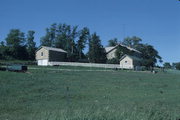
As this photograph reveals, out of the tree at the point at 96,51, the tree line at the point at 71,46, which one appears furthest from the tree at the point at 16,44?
the tree at the point at 96,51

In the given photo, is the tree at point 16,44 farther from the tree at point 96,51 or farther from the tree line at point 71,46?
the tree at point 96,51

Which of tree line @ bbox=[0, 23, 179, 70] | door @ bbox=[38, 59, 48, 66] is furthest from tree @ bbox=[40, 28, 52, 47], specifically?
door @ bbox=[38, 59, 48, 66]

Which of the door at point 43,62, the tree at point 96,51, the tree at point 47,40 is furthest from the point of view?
the tree at point 47,40

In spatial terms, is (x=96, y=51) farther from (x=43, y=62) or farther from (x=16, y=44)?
(x=16, y=44)

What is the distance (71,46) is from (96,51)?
15.2m

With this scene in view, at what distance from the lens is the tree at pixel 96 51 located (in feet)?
242

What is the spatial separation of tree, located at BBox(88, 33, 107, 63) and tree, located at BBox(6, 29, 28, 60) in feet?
74.2

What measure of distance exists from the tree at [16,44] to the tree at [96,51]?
22626 millimetres

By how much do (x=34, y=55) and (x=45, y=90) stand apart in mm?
69331

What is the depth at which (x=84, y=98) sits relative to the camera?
12.3 meters

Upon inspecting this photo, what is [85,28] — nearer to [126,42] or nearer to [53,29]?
[53,29]

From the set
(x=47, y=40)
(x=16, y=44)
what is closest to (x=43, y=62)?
(x=16, y=44)

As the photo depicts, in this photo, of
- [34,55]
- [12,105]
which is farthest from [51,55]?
[12,105]

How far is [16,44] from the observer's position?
77.7m
